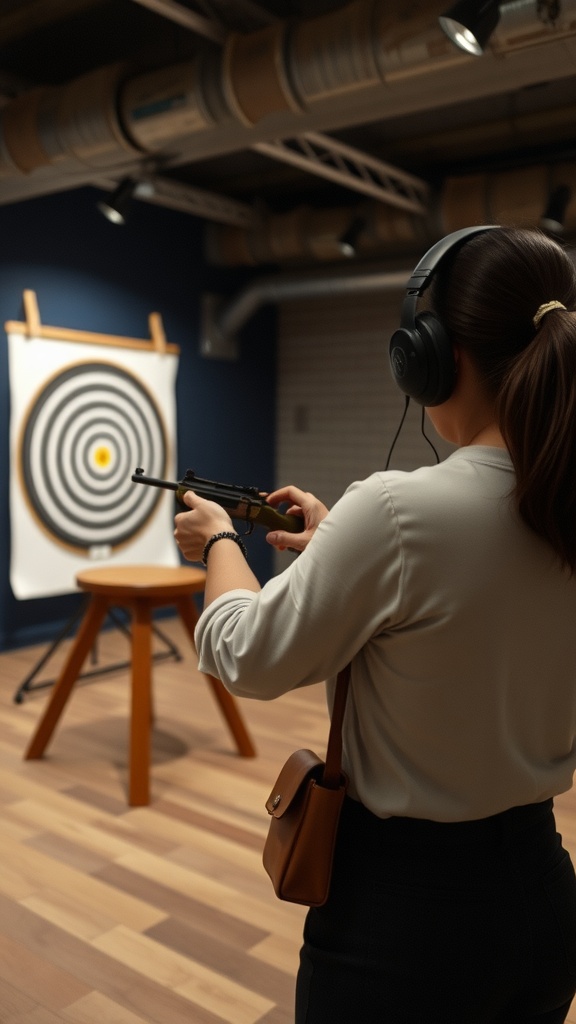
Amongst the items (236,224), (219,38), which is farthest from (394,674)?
(236,224)

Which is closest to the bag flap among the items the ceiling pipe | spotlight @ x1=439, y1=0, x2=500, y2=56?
spotlight @ x1=439, y1=0, x2=500, y2=56

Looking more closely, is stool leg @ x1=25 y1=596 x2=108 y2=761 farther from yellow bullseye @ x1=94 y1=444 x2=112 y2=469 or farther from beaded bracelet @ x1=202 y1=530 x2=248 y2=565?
yellow bullseye @ x1=94 y1=444 x2=112 y2=469

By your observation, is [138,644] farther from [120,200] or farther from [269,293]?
[269,293]

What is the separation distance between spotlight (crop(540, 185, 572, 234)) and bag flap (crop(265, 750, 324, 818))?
3.38 m

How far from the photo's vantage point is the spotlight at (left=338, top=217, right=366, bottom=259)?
4.37 metres

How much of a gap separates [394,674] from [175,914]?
1.42 meters

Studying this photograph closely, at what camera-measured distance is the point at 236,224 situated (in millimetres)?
5023

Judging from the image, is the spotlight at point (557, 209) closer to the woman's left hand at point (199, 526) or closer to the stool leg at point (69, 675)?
the stool leg at point (69, 675)

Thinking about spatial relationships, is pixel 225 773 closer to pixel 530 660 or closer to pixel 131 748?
pixel 131 748

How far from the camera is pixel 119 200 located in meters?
3.67

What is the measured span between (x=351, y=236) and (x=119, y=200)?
130 centimetres

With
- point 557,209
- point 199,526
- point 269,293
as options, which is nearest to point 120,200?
point 269,293

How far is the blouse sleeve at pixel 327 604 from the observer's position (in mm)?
665

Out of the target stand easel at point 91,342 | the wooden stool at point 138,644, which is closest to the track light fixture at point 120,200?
the target stand easel at point 91,342
